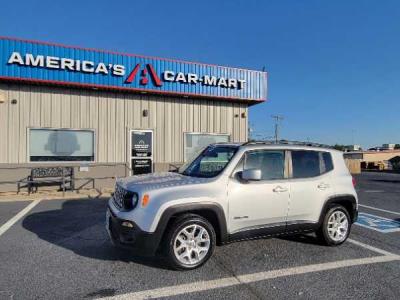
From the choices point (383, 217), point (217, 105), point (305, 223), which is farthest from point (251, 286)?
point (217, 105)

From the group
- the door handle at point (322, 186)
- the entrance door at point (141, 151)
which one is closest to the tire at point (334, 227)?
the door handle at point (322, 186)

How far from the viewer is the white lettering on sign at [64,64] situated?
12730mm

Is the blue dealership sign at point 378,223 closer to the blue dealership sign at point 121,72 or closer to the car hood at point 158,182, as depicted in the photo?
the car hood at point 158,182

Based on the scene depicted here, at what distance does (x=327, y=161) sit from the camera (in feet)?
21.4

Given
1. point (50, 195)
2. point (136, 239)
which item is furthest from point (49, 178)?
point (136, 239)

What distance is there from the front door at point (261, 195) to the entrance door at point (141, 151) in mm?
9818

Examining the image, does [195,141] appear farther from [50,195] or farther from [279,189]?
[279,189]

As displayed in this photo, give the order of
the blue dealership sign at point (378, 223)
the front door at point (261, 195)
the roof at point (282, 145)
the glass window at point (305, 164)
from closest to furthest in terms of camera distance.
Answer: the front door at point (261, 195), the roof at point (282, 145), the glass window at point (305, 164), the blue dealership sign at point (378, 223)

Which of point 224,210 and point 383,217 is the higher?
point 224,210

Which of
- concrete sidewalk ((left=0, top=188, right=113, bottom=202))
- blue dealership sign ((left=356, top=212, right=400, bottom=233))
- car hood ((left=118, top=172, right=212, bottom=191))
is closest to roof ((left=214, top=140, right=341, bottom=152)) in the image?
car hood ((left=118, top=172, right=212, bottom=191))

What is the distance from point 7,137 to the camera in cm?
1317

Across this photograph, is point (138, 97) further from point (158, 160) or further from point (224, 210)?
point (224, 210)

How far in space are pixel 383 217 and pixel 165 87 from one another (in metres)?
9.26

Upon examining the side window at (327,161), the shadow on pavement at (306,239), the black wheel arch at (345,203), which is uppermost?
the side window at (327,161)
